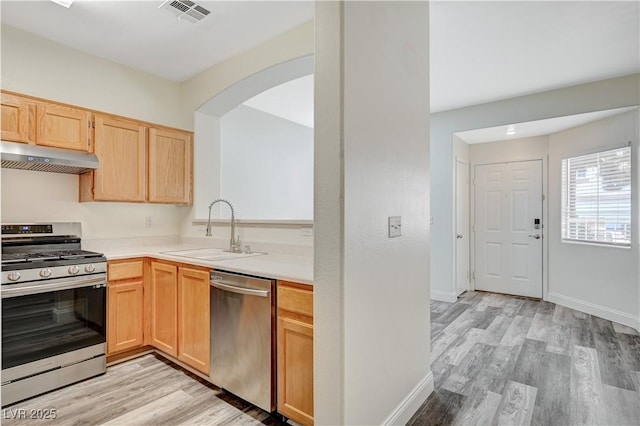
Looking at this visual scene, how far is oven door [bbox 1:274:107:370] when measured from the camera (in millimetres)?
2260

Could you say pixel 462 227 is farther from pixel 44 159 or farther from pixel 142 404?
pixel 44 159

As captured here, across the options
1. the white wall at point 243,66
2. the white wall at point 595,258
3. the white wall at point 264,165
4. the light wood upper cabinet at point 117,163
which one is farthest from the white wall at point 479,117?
the light wood upper cabinet at point 117,163

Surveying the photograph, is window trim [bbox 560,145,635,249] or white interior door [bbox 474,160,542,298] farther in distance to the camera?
white interior door [bbox 474,160,542,298]

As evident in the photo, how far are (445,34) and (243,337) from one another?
111 inches

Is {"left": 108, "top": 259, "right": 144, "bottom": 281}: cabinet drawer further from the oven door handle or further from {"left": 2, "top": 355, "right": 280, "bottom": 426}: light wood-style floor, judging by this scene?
{"left": 2, "top": 355, "right": 280, "bottom": 426}: light wood-style floor

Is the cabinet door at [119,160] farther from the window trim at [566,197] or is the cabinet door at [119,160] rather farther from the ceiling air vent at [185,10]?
the window trim at [566,197]

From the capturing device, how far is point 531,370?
2.68 metres

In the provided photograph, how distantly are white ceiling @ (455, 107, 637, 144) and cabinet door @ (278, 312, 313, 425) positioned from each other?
385 centimetres

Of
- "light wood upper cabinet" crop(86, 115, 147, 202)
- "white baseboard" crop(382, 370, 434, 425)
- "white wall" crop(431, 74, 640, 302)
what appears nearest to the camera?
"white baseboard" crop(382, 370, 434, 425)

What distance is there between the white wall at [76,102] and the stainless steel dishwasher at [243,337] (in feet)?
5.67

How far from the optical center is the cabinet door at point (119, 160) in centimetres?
308

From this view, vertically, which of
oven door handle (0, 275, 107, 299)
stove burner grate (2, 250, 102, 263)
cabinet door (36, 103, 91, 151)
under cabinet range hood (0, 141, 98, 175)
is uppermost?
cabinet door (36, 103, 91, 151)

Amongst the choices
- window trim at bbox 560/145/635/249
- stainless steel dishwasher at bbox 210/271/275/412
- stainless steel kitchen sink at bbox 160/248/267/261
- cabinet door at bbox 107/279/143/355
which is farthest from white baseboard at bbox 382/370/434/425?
window trim at bbox 560/145/635/249

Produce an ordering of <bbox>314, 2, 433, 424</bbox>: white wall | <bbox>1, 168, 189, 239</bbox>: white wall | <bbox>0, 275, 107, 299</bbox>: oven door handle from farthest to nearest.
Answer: <bbox>1, 168, 189, 239</bbox>: white wall
<bbox>0, 275, 107, 299</bbox>: oven door handle
<bbox>314, 2, 433, 424</bbox>: white wall
